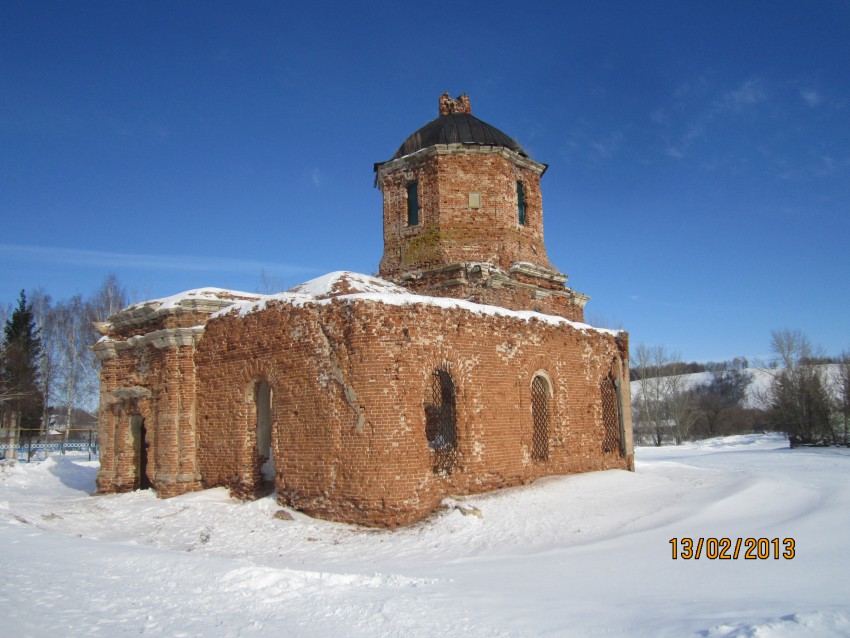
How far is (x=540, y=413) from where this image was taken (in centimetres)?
1237

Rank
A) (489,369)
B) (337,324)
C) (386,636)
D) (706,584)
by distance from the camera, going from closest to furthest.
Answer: (386,636) → (706,584) → (337,324) → (489,369)

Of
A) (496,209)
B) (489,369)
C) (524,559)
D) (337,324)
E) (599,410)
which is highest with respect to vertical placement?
(496,209)

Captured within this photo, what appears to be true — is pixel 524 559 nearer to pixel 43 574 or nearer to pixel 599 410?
pixel 43 574

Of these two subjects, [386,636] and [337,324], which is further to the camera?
[337,324]

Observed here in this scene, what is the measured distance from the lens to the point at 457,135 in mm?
15391

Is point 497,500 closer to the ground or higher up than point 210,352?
closer to the ground

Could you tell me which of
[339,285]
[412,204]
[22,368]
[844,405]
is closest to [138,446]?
[339,285]

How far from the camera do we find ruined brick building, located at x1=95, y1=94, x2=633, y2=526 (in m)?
9.42

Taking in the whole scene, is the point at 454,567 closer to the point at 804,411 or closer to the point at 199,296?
the point at 199,296

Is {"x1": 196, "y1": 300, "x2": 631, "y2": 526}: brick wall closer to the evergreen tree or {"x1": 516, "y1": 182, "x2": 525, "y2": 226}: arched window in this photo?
{"x1": 516, "y1": 182, "x2": 525, "y2": 226}: arched window

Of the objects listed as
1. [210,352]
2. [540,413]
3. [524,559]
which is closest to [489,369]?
[540,413]

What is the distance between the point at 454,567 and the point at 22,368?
2813 centimetres

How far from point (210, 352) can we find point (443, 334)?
4495 mm

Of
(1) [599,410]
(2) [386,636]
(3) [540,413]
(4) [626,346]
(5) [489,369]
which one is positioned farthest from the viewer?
(4) [626,346]
